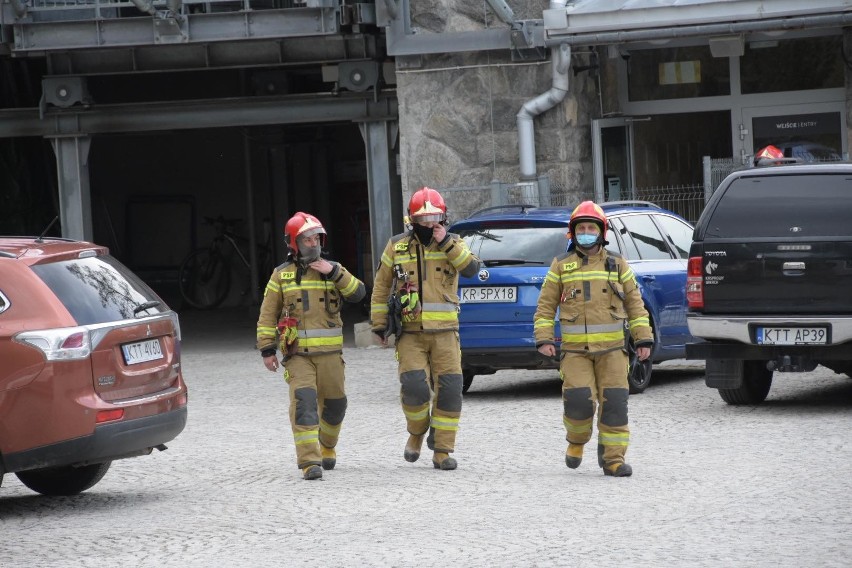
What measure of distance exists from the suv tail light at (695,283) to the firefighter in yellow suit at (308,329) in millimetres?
3000

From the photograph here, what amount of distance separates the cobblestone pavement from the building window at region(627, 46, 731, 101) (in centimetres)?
848

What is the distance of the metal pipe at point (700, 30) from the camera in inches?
691

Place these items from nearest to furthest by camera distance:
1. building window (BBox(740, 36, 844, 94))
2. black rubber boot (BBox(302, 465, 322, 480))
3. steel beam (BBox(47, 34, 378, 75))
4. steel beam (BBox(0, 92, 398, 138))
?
1. black rubber boot (BBox(302, 465, 322, 480))
2. steel beam (BBox(47, 34, 378, 75))
3. steel beam (BBox(0, 92, 398, 138))
4. building window (BBox(740, 36, 844, 94))

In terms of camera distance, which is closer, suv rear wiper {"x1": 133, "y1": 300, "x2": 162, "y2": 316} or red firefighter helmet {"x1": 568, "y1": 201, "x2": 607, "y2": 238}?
suv rear wiper {"x1": 133, "y1": 300, "x2": 162, "y2": 316}

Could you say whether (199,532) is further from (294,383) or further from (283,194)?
(283,194)

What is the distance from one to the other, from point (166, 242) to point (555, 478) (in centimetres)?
2035

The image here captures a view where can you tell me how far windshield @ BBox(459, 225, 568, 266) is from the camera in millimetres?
13023

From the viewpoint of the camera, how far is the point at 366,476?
9812mm

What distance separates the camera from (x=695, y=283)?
11.9 metres

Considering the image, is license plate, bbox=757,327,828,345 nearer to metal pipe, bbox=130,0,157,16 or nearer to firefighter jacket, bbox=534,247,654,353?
firefighter jacket, bbox=534,247,654,353

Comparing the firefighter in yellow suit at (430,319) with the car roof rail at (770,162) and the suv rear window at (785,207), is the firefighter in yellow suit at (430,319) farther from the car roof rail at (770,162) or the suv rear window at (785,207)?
the car roof rail at (770,162)

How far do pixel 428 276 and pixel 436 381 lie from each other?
66cm

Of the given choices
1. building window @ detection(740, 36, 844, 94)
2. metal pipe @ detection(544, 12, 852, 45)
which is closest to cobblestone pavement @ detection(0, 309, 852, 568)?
metal pipe @ detection(544, 12, 852, 45)

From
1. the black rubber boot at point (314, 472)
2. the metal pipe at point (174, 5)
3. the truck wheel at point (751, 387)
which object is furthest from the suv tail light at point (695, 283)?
the metal pipe at point (174, 5)
